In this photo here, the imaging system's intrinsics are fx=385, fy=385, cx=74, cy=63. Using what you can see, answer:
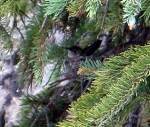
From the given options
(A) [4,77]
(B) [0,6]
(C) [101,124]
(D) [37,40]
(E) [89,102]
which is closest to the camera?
(C) [101,124]

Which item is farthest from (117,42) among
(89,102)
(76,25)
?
(89,102)

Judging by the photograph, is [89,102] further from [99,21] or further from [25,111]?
[25,111]

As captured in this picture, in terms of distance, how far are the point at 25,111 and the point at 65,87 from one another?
26 cm

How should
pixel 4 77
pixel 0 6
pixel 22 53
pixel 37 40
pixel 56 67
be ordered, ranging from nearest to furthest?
pixel 0 6 → pixel 37 40 → pixel 22 53 → pixel 56 67 → pixel 4 77

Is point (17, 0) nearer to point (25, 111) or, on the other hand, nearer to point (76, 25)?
point (76, 25)

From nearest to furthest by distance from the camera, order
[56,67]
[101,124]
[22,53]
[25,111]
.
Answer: [101,124], [22,53], [56,67], [25,111]

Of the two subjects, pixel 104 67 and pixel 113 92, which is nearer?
pixel 113 92

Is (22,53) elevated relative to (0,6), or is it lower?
lower

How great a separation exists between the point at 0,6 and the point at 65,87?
3.09ft

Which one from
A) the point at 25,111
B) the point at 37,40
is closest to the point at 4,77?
the point at 25,111

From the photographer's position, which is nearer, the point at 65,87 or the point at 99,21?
the point at 99,21

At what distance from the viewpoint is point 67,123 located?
0.93m

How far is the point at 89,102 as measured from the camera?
1.02 metres

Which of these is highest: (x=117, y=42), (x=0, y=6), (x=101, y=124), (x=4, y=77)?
(x=0, y=6)
